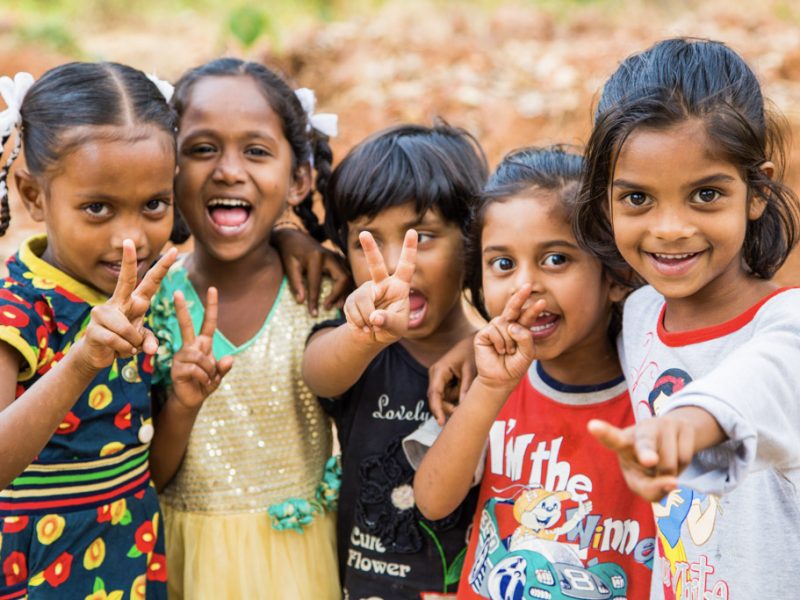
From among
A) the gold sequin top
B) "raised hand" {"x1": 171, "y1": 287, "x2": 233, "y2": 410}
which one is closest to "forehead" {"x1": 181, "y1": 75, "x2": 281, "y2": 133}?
the gold sequin top

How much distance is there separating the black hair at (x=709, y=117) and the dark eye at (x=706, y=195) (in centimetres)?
7

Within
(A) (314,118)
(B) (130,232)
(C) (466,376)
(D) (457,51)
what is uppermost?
(D) (457,51)

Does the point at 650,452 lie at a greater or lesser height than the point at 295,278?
lesser

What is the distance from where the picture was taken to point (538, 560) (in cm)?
203

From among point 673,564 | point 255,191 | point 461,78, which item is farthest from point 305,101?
point 461,78

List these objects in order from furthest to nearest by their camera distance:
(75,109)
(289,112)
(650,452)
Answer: (289,112), (75,109), (650,452)

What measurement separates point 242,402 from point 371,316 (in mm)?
644

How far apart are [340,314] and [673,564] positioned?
46.6 inches

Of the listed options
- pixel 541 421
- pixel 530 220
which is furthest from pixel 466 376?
pixel 530 220

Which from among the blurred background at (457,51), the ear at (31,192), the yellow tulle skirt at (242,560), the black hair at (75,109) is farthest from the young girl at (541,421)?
the blurred background at (457,51)

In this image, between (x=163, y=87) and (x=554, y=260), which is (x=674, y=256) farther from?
(x=163, y=87)

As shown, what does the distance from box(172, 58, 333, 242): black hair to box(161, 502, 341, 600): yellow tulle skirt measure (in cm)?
93

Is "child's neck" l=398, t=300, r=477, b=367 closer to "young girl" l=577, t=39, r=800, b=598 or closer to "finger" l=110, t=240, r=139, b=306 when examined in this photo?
"young girl" l=577, t=39, r=800, b=598

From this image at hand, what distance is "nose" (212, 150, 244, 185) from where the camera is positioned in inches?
97.3
